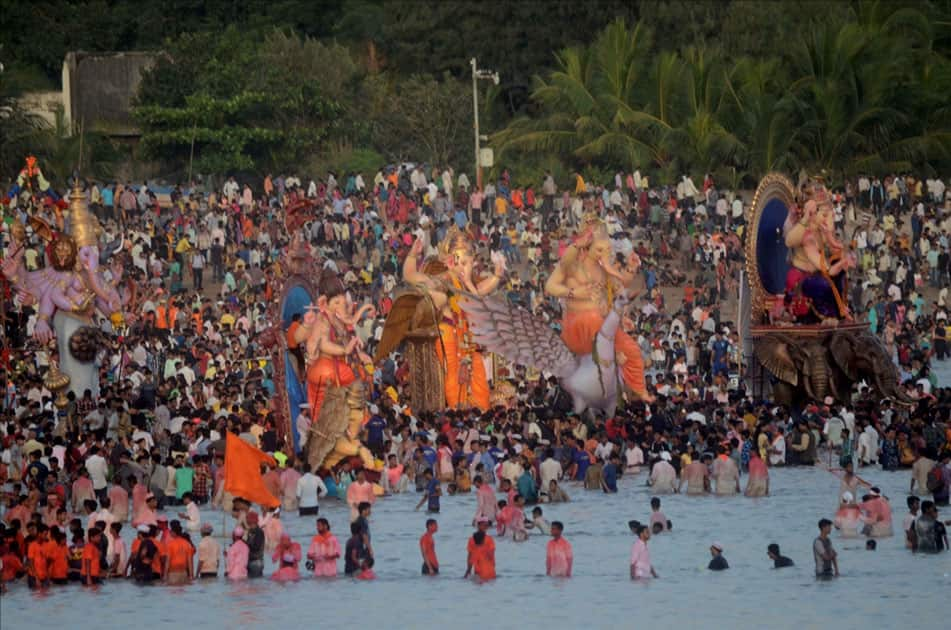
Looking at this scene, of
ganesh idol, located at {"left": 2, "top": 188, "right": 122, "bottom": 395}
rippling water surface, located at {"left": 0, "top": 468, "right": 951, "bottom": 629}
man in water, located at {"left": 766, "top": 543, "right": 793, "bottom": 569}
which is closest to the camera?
rippling water surface, located at {"left": 0, "top": 468, "right": 951, "bottom": 629}

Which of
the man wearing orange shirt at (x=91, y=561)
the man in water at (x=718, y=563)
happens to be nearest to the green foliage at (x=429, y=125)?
the man in water at (x=718, y=563)

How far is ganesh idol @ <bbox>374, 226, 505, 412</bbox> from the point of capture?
3812 cm

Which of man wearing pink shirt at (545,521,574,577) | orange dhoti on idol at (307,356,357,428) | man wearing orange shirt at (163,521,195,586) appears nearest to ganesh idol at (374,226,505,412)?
orange dhoti on idol at (307,356,357,428)

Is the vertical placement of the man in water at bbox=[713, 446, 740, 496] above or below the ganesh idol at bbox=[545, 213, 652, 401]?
below

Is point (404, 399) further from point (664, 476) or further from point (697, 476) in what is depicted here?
point (697, 476)

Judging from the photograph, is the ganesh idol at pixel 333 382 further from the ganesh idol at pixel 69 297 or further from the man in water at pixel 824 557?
the ganesh idol at pixel 69 297

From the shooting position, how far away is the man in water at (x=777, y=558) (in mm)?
30266

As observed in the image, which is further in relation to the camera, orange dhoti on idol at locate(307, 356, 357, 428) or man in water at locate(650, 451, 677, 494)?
man in water at locate(650, 451, 677, 494)

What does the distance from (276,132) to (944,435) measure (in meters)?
30.1

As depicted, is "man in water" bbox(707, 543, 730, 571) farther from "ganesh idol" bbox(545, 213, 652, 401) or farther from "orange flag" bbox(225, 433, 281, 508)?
"ganesh idol" bbox(545, 213, 652, 401)

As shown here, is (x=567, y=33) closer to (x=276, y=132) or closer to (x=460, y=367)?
(x=276, y=132)

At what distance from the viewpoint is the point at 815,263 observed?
38.3m

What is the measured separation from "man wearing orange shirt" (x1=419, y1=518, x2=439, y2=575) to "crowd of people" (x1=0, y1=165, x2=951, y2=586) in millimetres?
24

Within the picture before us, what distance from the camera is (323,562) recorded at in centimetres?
2989
